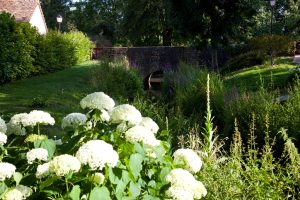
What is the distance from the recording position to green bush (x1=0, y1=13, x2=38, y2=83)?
15414 millimetres

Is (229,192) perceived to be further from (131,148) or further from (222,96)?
(222,96)

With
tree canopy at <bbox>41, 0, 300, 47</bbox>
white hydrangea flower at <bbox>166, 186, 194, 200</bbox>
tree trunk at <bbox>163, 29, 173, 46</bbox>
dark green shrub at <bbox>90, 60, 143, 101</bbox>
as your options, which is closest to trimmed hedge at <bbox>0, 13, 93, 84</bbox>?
dark green shrub at <bbox>90, 60, 143, 101</bbox>

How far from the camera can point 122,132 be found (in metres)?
2.55

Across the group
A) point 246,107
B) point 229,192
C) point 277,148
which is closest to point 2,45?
point 246,107

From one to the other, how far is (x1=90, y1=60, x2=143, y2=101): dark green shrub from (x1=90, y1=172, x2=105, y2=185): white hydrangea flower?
29.9 feet

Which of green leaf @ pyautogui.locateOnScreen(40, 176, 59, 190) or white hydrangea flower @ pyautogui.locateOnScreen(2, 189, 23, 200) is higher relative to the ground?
green leaf @ pyautogui.locateOnScreen(40, 176, 59, 190)

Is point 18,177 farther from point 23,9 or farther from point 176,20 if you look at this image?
point 23,9

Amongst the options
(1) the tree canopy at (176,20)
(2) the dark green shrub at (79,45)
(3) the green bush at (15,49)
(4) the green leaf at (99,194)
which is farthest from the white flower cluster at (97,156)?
(2) the dark green shrub at (79,45)

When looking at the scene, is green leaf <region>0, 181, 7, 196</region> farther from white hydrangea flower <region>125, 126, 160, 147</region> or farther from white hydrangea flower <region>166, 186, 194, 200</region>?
white hydrangea flower <region>166, 186, 194, 200</region>

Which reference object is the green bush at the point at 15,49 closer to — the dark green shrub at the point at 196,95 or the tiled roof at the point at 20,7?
the dark green shrub at the point at 196,95

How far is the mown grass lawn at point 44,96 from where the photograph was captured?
31.3ft

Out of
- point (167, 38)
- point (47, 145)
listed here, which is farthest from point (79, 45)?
point (47, 145)

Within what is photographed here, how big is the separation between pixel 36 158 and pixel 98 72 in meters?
11.4

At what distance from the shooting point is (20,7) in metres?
32.4
